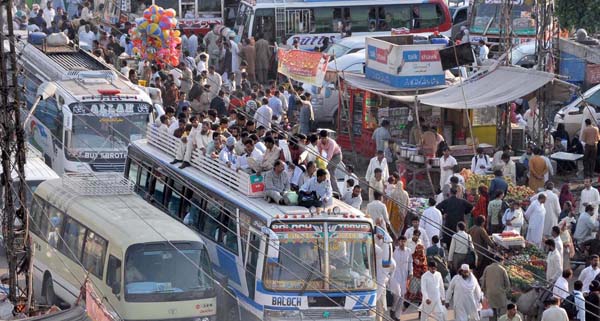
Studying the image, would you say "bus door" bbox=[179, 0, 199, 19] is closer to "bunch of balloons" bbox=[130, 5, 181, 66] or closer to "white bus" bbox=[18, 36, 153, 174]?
"bunch of balloons" bbox=[130, 5, 181, 66]

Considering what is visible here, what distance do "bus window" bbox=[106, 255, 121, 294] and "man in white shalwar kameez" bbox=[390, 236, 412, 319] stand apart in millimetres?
3862

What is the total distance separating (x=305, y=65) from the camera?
2741 centimetres

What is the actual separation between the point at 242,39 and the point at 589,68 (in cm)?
902

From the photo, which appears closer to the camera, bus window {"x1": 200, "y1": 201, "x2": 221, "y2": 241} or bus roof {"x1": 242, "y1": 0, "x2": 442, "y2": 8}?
bus window {"x1": 200, "y1": 201, "x2": 221, "y2": 241}

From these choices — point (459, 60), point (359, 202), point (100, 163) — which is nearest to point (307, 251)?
point (359, 202)

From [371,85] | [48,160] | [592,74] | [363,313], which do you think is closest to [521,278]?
[363,313]

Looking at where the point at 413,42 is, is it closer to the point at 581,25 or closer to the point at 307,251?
the point at 581,25

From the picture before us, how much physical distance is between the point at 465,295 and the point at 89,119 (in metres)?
9.35

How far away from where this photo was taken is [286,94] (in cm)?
2945

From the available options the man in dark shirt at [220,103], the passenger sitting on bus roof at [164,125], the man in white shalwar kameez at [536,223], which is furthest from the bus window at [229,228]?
the man in dark shirt at [220,103]

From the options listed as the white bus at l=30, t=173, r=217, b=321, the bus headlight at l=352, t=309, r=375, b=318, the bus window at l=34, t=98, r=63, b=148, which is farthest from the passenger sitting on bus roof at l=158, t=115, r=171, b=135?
the bus headlight at l=352, t=309, r=375, b=318

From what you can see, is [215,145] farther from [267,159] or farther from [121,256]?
[121,256]

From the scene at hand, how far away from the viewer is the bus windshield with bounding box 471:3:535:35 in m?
38.0

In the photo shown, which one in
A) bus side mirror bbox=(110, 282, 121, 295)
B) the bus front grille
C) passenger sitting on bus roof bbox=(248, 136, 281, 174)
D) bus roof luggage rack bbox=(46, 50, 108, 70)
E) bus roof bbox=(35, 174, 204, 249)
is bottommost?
the bus front grille
